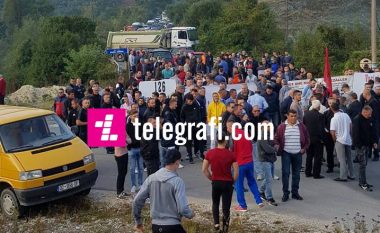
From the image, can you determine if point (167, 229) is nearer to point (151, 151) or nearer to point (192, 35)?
point (151, 151)

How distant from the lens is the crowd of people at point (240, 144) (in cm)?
710

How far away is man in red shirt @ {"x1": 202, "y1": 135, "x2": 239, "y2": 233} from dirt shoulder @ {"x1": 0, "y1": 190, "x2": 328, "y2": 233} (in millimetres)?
582

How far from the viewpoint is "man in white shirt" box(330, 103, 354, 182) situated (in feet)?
41.6

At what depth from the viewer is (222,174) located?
372 inches

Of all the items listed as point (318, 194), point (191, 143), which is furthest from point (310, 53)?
point (318, 194)

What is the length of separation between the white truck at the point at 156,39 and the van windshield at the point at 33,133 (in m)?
35.4

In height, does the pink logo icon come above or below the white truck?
below

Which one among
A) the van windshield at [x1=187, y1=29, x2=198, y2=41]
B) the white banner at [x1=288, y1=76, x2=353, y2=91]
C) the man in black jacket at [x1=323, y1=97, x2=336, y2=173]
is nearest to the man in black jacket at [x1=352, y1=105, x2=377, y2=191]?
the man in black jacket at [x1=323, y1=97, x2=336, y2=173]

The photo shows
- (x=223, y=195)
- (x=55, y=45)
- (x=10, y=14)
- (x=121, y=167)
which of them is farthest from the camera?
(x=10, y=14)

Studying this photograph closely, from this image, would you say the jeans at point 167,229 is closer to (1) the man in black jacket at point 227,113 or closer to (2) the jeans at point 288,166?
(2) the jeans at point 288,166

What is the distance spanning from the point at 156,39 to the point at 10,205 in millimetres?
36949

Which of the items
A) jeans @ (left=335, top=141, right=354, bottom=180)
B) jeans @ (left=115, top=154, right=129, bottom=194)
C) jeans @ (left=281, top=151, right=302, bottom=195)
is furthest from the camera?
jeans @ (left=335, top=141, right=354, bottom=180)

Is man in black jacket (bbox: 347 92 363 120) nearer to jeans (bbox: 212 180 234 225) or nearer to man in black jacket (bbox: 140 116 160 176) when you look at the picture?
man in black jacket (bbox: 140 116 160 176)

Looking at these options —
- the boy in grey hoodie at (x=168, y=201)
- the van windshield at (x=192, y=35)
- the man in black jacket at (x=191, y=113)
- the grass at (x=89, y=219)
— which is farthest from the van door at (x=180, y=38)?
the boy in grey hoodie at (x=168, y=201)
